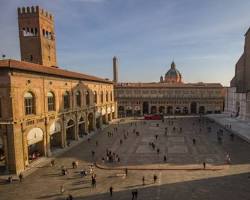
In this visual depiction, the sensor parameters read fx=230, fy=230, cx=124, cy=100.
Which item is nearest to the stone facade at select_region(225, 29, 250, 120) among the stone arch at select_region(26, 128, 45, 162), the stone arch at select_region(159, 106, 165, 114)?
the stone arch at select_region(159, 106, 165, 114)

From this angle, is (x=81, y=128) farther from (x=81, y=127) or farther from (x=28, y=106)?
(x=28, y=106)

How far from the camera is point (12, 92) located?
75.9 feet

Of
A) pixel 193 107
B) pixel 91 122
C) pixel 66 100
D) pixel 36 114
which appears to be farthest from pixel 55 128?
pixel 193 107

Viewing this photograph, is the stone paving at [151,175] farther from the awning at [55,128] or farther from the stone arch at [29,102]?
the stone arch at [29,102]

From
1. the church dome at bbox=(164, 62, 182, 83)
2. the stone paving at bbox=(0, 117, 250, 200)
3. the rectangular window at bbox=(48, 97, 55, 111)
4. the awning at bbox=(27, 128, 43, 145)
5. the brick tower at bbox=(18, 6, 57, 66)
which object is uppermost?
the brick tower at bbox=(18, 6, 57, 66)

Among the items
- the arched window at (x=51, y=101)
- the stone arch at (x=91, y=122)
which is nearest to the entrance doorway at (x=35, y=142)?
the arched window at (x=51, y=101)

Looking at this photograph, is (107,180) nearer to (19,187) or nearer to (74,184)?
(74,184)

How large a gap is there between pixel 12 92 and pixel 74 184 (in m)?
11.0

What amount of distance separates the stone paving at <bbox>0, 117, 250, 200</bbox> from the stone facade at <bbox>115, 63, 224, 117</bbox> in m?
40.6

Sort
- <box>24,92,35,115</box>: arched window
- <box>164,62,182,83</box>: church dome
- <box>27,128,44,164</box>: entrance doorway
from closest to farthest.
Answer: <box>24,92,35,115</box>: arched window
<box>27,128,44,164</box>: entrance doorway
<box>164,62,182,83</box>: church dome

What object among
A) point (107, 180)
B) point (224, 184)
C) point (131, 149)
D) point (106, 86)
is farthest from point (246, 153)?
point (106, 86)

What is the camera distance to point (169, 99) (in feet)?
247

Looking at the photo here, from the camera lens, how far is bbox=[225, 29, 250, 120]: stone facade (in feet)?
172

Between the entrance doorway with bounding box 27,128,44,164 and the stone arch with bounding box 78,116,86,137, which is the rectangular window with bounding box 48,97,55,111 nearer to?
the entrance doorway with bounding box 27,128,44,164
